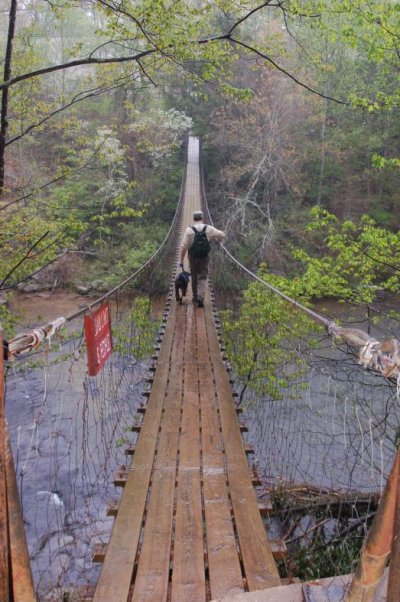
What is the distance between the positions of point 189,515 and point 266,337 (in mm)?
4203

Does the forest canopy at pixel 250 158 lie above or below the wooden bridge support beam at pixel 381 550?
above

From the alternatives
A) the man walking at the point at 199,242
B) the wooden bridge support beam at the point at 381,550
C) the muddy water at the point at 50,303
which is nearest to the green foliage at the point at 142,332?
the man walking at the point at 199,242

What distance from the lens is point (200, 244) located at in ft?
13.6

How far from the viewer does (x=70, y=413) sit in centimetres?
619

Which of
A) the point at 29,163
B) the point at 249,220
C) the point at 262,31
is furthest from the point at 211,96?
the point at 29,163

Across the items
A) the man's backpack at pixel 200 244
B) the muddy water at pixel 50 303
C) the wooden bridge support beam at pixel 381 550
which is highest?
the man's backpack at pixel 200 244

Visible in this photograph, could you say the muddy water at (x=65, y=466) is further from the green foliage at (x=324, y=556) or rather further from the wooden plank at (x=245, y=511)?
the green foliage at (x=324, y=556)

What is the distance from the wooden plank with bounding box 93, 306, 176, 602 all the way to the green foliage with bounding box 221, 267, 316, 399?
9.13ft

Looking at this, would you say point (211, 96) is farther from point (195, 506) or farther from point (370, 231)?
point (195, 506)

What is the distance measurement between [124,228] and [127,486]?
35.3 feet

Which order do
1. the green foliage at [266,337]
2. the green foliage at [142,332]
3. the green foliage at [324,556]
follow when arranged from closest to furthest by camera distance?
1. the green foliage at [324,556]
2. the green foliage at [266,337]
3. the green foliage at [142,332]

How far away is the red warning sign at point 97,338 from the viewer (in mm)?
1877

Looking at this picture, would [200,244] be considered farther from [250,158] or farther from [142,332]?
[250,158]

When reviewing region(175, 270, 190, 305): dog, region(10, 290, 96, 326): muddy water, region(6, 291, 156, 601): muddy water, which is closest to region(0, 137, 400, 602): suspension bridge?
region(6, 291, 156, 601): muddy water
